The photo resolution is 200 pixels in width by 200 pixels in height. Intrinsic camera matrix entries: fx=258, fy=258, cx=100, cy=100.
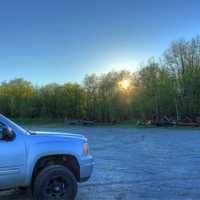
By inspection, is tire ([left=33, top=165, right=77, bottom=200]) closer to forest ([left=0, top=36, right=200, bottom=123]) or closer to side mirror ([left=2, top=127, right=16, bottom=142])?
side mirror ([left=2, top=127, right=16, bottom=142])

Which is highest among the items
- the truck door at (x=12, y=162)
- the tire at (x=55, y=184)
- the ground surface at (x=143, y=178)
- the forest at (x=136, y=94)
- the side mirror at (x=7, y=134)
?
the forest at (x=136, y=94)

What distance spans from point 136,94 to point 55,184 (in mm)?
28674

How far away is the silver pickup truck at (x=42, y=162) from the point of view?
4199 millimetres

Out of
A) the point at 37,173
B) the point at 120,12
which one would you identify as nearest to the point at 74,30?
the point at 120,12

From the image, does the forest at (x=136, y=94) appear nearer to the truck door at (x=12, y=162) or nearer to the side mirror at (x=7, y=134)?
the truck door at (x=12, y=162)

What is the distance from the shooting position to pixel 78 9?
17.9m

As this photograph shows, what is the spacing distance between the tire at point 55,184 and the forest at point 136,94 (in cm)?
2656

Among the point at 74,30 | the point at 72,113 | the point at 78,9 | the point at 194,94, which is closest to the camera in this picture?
the point at 78,9

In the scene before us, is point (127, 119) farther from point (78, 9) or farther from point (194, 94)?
point (78, 9)

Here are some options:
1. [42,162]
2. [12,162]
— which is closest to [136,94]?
[42,162]

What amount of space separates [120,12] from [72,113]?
23.3 meters

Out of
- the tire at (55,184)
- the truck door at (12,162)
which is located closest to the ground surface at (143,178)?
the tire at (55,184)

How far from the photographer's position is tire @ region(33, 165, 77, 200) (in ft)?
14.4

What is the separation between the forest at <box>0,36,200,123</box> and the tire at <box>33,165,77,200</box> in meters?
26.6
